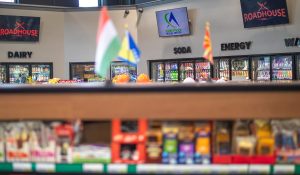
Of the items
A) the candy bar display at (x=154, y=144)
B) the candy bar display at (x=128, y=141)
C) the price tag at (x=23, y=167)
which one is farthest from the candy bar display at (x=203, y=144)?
the price tag at (x=23, y=167)

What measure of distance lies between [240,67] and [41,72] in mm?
7741

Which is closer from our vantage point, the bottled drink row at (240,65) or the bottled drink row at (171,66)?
the bottled drink row at (240,65)

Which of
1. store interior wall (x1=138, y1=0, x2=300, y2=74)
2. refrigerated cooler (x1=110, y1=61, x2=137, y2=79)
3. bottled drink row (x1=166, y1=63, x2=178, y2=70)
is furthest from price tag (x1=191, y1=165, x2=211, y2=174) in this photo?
refrigerated cooler (x1=110, y1=61, x2=137, y2=79)

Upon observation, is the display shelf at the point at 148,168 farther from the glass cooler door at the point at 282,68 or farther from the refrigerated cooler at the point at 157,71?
the refrigerated cooler at the point at 157,71

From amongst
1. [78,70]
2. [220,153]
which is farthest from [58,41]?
[220,153]

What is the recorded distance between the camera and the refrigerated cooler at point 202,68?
8.57 m

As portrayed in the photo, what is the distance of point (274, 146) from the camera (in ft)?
6.22

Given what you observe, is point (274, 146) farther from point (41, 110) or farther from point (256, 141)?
point (41, 110)

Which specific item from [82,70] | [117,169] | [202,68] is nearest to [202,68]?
[202,68]

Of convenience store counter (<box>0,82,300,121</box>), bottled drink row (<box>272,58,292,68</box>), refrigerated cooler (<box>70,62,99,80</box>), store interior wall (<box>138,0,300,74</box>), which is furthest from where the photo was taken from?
refrigerated cooler (<box>70,62,99,80</box>)

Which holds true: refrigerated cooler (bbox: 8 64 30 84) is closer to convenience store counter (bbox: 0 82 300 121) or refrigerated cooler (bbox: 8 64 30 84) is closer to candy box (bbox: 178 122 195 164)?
convenience store counter (bbox: 0 82 300 121)

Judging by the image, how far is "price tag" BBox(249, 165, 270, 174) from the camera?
1848mm

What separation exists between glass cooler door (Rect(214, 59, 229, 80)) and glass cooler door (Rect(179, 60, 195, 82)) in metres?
0.87

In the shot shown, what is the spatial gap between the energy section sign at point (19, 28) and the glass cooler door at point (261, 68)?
8256 millimetres
